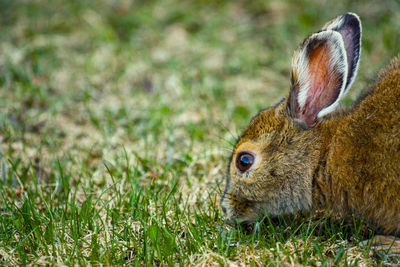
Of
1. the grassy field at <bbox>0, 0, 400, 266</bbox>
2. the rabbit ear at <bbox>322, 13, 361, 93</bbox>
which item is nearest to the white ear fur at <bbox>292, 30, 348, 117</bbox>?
the rabbit ear at <bbox>322, 13, 361, 93</bbox>

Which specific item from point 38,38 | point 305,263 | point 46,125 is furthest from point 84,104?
point 305,263

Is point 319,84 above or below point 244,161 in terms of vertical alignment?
above

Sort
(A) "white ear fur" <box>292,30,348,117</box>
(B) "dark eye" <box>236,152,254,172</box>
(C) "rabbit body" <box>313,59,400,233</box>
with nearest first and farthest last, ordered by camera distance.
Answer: (C) "rabbit body" <box>313,59,400,233</box> < (A) "white ear fur" <box>292,30,348,117</box> < (B) "dark eye" <box>236,152,254,172</box>

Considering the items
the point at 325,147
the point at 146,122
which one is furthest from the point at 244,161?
the point at 146,122

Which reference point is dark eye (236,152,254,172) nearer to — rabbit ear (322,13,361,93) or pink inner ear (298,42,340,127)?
pink inner ear (298,42,340,127)

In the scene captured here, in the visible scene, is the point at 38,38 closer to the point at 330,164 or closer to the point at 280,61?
the point at 280,61

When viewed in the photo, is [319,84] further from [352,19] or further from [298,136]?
[352,19]

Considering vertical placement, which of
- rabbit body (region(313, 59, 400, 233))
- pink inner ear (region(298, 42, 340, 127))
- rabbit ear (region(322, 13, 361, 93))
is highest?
rabbit ear (region(322, 13, 361, 93))
